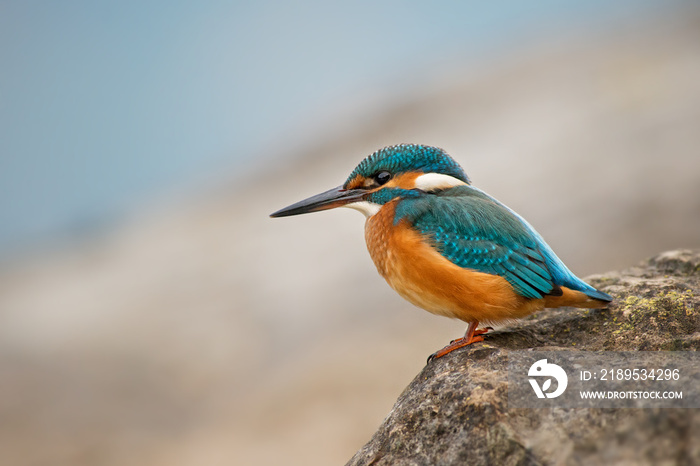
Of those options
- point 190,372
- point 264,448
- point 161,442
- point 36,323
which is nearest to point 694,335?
point 264,448

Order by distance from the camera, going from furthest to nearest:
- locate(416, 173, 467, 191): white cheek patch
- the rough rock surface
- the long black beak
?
the long black beak
locate(416, 173, 467, 191): white cheek patch
the rough rock surface

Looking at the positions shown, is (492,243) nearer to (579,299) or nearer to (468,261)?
(468,261)

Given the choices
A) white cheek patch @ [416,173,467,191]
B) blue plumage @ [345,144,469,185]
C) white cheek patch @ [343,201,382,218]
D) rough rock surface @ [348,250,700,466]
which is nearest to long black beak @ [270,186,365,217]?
white cheek patch @ [343,201,382,218]

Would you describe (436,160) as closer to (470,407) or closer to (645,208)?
(470,407)

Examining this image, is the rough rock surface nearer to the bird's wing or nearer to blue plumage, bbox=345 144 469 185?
the bird's wing

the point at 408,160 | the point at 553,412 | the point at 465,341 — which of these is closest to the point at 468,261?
the point at 465,341

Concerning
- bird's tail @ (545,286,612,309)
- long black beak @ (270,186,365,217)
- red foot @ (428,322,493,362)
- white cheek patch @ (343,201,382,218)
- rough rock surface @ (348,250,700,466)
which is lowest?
rough rock surface @ (348,250,700,466)

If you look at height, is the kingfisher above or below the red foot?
above

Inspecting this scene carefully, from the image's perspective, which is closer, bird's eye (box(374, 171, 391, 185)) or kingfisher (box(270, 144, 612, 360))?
kingfisher (box(270, 144, 612, 360))

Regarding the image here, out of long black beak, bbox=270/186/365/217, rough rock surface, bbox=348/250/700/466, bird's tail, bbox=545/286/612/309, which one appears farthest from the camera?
long black beak, bbox=270/186/365/217
